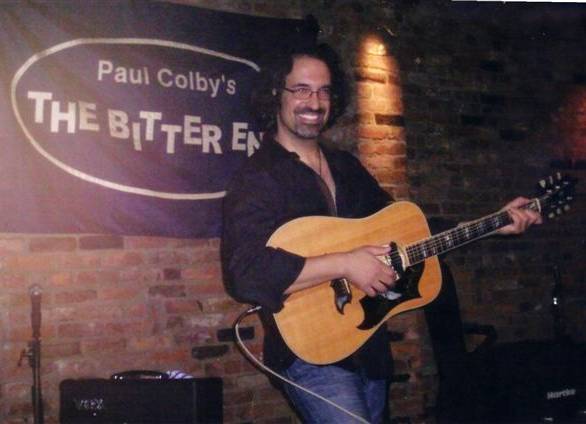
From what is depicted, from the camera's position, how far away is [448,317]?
3080mm

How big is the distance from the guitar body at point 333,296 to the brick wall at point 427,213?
871mm

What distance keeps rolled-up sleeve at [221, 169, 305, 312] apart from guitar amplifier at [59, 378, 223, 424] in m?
0.41

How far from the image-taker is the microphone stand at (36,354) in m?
2.29

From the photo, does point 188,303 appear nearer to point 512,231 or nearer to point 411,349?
point 411,349

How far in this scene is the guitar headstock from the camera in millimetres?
2668

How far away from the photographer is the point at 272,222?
2.12m

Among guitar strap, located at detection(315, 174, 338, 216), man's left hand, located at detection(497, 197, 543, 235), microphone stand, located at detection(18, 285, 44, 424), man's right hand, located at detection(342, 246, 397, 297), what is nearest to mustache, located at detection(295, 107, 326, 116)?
guitar strap, located at detection(315, 174, 338, 216)

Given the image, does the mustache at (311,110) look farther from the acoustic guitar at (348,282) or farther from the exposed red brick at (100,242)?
the exposed red brick at (100,242)

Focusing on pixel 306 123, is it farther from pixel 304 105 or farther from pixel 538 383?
pixel 538 383

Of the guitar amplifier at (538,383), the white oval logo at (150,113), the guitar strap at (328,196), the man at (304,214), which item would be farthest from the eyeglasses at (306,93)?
the guitar amplifier at (538,383)

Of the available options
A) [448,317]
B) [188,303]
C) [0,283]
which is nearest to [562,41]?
[448,317]

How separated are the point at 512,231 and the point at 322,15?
1599 mm

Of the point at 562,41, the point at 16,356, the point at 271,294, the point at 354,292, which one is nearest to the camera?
the point at 271,294

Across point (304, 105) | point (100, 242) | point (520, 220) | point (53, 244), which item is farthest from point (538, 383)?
point (53, 244)
